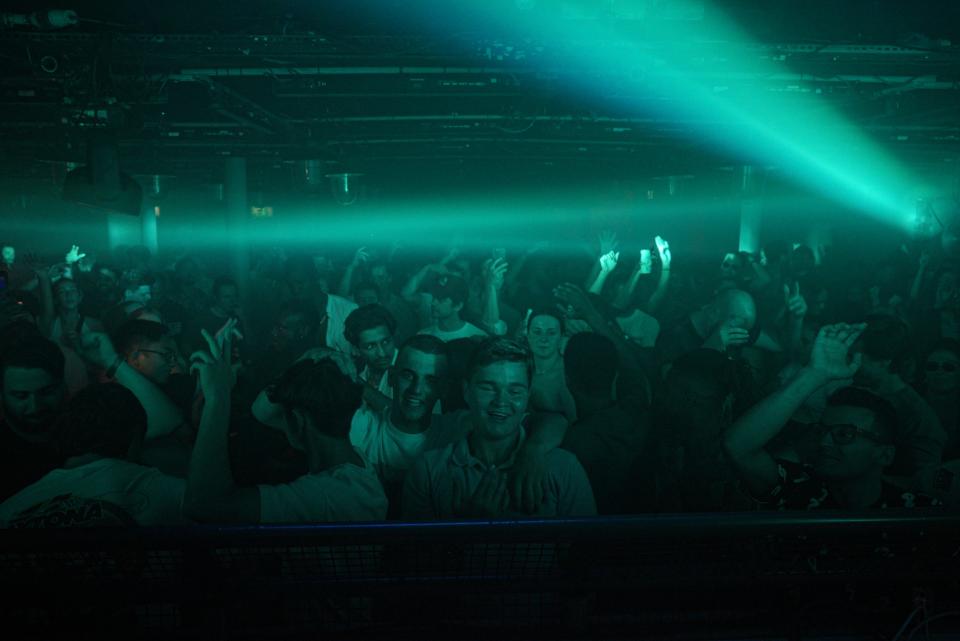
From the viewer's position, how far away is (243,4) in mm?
3717

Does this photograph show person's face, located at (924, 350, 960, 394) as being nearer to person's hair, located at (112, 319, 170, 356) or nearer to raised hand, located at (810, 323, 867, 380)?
raised hand, located at (810, 323, 867, 380)

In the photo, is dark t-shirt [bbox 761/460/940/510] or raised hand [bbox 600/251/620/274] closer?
dark t-shirt [bbox 761/460/940/510]

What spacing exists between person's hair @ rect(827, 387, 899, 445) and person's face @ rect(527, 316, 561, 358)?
1587 millimetres

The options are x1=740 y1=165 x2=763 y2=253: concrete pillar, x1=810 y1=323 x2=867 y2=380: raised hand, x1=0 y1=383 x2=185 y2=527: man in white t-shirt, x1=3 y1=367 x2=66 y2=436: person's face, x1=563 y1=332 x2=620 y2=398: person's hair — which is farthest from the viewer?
x1=740 y1=165 x2=763 y2=253: concrete pillar

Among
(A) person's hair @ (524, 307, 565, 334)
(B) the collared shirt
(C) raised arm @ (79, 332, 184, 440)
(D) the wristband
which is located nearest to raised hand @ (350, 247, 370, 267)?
(A) person's hair @ (524, 307, 565, 334)

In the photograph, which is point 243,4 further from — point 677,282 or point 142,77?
point 677,282

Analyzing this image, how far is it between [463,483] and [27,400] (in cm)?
196

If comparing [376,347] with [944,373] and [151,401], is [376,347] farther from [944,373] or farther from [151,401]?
[944,373]

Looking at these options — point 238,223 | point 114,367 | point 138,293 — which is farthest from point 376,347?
point 238,223

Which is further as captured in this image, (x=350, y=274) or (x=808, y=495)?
(x=350, y=274)

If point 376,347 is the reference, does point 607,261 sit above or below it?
above

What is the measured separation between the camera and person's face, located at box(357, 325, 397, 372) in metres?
4.05

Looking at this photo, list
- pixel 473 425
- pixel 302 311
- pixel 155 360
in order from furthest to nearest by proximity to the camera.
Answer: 1. pixel 302 311
2. pixel 155 360
3. pixel 473 425

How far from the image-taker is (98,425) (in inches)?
95.1
